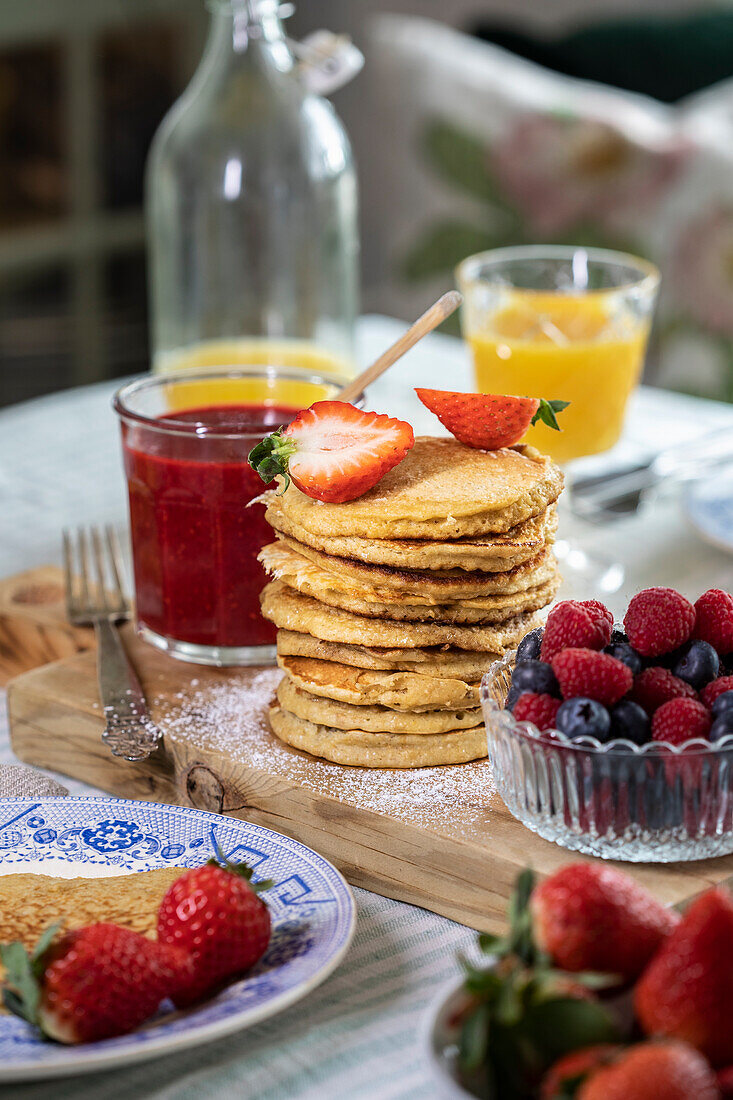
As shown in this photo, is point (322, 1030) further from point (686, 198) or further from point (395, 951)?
point (686, 198)

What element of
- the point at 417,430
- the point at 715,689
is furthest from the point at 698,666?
the point at 417,430

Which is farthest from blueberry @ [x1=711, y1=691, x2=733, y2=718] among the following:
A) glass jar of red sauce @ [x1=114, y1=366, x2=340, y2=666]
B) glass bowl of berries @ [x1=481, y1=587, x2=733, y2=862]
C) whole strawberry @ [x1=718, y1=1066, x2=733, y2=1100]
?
glass jar of red sauce @ [x1=114, y1=366, x2=340, y2=666]

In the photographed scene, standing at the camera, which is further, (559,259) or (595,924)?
(559,259)

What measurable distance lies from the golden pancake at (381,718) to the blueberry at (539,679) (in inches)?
6.1

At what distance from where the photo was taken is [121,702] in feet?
4.09

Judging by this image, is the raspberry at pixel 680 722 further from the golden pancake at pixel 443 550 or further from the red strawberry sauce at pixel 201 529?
the red strawberry sauce at pixel 201 529

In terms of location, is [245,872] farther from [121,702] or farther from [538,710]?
[121,702]

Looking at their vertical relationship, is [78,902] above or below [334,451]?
below

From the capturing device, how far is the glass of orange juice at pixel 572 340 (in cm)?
182

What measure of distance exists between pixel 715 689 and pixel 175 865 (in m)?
0.42

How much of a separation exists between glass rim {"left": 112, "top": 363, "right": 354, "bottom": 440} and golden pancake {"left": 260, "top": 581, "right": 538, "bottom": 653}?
8.9 inches

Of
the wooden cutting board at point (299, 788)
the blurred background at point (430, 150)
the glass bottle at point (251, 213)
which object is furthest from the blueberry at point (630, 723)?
the blurred background at point (430, 150)

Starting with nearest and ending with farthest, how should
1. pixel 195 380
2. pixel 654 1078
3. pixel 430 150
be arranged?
pixel 654 1078, pixel 195 380, pixel 430 150

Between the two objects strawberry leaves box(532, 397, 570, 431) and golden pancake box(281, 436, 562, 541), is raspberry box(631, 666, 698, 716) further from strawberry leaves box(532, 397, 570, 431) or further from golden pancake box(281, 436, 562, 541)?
strawberry leaves box(532, 397, 570, 431)
